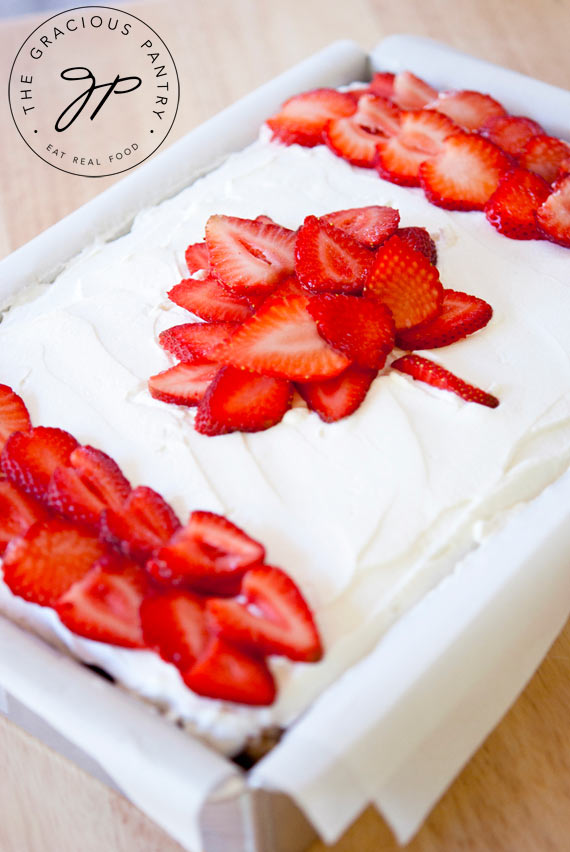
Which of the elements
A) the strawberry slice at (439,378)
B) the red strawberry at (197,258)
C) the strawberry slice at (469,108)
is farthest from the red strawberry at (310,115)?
the strawberry slice at (439,378)

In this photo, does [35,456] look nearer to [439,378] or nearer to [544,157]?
[439,378]

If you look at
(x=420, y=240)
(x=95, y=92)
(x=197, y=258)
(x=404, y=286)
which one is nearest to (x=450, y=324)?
(x=404, y=286)

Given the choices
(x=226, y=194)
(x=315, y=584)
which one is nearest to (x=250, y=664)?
(x=315, y=584)

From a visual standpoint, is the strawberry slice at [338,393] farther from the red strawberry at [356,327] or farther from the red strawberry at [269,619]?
the red strawberry at [269,619]

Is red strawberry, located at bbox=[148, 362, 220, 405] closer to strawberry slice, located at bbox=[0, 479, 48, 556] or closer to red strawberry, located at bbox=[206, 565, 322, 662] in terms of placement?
strawberry slice, located at bbox=[0, 479, 48, 556]

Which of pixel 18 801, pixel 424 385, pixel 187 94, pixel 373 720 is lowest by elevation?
pixel 18 801

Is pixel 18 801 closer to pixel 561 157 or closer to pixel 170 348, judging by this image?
pixel 170 348
